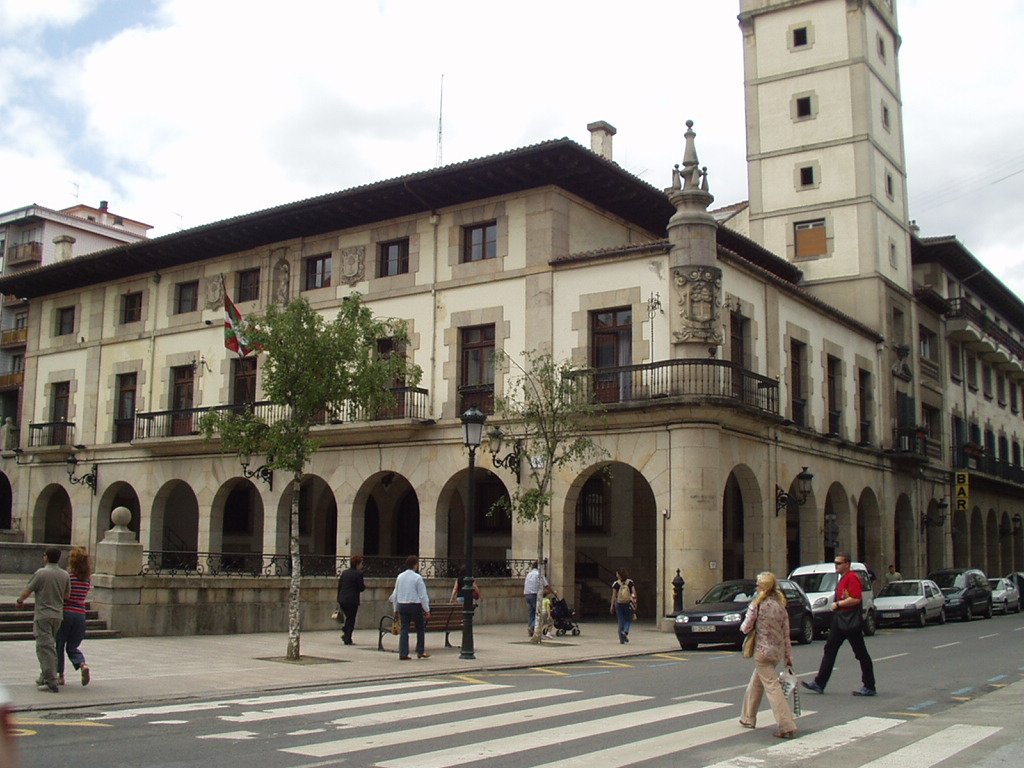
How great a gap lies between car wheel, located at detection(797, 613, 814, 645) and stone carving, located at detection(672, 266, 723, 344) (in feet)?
23.8

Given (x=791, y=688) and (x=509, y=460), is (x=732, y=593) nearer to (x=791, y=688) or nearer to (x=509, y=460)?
(x=509, y=460)

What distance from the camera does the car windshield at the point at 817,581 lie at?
2473 cm

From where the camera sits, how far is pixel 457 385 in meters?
30.1

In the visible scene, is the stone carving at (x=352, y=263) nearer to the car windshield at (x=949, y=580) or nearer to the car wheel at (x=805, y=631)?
the car wheel at (x=805, y=631)

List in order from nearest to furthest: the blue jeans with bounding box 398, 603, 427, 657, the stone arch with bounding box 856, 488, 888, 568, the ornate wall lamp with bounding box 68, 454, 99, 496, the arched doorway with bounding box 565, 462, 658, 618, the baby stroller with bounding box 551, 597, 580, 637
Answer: the blue jeans with bounding box 398, 603, 427, 657 < the baby stroller with bounding box 551, 597, 580, 637 < the arched doorway with bounding box 565, 462, 658, 618 < the stone arch with bounding box 856, 488, 888, 568 < the ornate wall lamp with bounding box 68, 454, 99, 496

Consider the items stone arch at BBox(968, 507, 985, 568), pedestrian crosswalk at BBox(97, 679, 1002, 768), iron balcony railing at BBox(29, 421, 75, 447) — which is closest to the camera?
pedestrian crosswalk at BBox(97, 679, 1002, 768)

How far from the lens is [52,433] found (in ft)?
130

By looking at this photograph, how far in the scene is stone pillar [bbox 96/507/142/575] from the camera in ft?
63.1

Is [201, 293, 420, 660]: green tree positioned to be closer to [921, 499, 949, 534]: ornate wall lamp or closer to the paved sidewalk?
the paved sidewalk

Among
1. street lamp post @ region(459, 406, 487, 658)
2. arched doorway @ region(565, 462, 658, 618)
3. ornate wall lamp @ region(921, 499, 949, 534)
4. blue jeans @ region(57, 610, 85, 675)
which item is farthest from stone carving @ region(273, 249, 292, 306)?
ornate wall lamp @ region(921, 499, 949, 534)

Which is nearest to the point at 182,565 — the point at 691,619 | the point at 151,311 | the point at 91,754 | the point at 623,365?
the point at 151,311

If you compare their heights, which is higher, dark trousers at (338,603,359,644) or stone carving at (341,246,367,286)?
stone carving at (341,246,367,286)

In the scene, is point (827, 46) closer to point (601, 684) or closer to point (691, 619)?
point (691, 619)

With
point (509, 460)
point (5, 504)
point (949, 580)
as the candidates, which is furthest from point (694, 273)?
point (5, 504)
